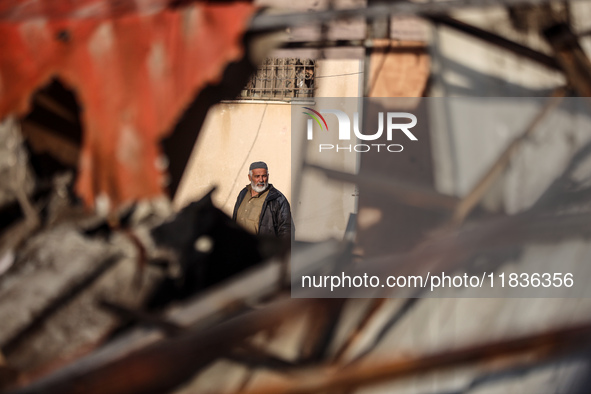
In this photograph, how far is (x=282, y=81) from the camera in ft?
23.5

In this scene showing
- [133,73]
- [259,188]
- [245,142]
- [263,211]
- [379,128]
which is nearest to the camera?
[133,73]

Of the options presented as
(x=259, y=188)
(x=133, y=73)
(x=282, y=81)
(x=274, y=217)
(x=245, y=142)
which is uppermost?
(x=282, y=81)

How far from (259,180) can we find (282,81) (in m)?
2.76

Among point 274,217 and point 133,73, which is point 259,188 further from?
point 133,73

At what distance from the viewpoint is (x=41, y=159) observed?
8.51 ft

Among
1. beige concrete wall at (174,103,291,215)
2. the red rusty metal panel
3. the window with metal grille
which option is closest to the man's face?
beige concrete wall at (174,103,291,215)

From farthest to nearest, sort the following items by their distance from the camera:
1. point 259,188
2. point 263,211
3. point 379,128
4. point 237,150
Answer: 1. point 237,150
2. point 259,188
3. point 263,211
4. point 379,128

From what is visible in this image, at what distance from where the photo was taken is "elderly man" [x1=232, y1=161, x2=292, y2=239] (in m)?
4.73

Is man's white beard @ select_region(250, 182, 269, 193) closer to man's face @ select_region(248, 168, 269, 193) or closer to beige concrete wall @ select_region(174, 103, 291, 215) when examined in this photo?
man's face @ select_region(248, 168, 269, 193)

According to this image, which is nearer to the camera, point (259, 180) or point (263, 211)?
point (263, 211)

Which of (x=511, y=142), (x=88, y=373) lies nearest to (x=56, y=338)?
(x=88, y=373)

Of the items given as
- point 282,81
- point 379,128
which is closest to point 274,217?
point 379,128

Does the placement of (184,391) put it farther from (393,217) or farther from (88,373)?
(393,217)

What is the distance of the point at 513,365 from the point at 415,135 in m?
1.39
